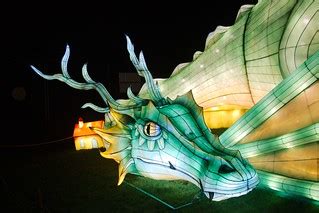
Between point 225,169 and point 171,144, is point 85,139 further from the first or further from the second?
point 225,169

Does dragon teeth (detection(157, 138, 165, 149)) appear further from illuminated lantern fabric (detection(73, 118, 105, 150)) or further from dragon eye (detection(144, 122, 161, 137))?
illuminated lantern fabric (detection(73, 118, 105, 150))

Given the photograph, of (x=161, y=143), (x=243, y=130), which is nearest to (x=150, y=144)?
(x=161, y=143)

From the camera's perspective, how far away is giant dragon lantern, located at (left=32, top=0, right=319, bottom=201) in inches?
214

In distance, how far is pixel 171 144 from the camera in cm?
567

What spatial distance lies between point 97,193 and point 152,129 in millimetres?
2617

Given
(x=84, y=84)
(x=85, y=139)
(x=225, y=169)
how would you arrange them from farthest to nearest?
(x=85, y=139)
(x=84, y=84)
(x=225, y=169)

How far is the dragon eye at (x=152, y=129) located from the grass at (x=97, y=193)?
1395 mm

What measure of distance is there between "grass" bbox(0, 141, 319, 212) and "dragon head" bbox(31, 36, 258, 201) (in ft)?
2.45

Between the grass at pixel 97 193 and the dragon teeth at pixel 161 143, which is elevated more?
the dragon teeth at pixel 161 143

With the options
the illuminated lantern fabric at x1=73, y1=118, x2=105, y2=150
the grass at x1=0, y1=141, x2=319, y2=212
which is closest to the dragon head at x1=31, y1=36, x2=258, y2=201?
the grass at x1=0, y1=141, x2=319, y2=212

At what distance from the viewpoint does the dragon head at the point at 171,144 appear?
17.6 ft

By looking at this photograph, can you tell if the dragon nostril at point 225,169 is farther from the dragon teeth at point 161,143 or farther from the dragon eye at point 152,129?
the dragon eye at point 152,129

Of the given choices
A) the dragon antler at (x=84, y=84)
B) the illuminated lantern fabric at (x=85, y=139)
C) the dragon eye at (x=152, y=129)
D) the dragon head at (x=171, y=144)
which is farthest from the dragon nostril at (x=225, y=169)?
the illuminated lantern fabric at (x=85, y=139)

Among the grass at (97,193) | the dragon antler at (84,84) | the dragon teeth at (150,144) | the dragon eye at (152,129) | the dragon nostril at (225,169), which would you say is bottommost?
the grass at (97,193)
